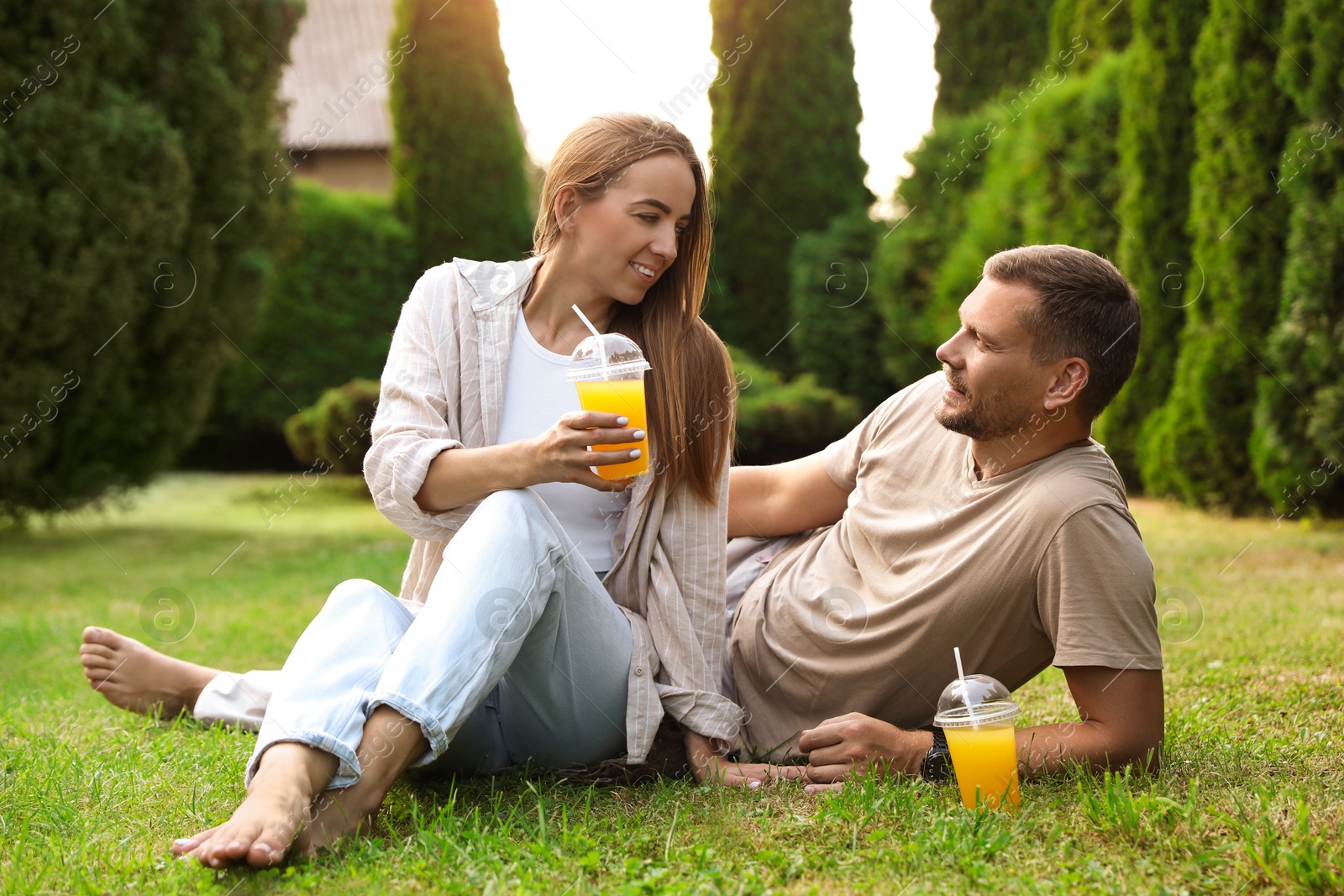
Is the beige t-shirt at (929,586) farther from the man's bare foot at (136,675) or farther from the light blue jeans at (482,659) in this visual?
the man's bare foot at (136,675)

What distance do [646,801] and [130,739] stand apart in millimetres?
1405

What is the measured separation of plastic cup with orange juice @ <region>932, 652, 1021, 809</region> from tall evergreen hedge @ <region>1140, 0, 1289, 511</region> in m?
5.62

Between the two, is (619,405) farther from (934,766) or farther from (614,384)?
(934,766)

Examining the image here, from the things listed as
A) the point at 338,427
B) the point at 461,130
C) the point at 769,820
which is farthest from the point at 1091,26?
the point at 769,820

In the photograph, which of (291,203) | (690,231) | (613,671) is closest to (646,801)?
(613,671)

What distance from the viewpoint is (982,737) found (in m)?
2.11

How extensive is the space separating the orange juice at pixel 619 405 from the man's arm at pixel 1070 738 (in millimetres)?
640

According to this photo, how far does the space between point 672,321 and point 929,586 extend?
33.4 inches

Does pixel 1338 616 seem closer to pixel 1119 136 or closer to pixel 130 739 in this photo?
pixel 130 739

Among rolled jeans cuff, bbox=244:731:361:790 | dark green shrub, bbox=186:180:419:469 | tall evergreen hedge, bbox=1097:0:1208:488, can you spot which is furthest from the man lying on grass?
dark green shrub, bbox=186:180:419:469

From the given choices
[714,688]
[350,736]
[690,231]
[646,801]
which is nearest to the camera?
[350,736]

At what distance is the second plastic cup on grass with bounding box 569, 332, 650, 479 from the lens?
2.27 metres

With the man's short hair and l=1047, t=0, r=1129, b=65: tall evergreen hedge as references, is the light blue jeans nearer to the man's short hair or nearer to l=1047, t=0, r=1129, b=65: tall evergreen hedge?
the man's short hair

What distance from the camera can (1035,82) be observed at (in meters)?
9.41
